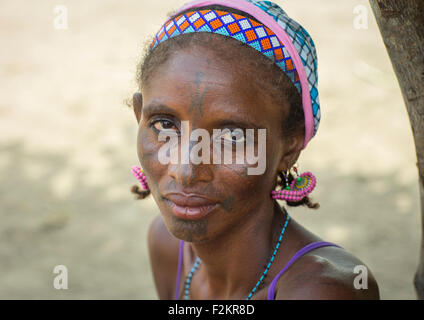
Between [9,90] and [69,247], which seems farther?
[9,90]

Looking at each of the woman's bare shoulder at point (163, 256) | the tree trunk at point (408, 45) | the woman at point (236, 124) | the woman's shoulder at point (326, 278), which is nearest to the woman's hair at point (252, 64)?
the woman at point (236, 124)

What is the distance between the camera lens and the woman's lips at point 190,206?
6.57ft

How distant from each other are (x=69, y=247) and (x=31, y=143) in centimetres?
185

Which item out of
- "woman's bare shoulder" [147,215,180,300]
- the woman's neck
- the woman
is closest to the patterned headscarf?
the woman

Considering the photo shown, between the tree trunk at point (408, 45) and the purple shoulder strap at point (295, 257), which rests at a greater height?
the tree trunk at point (408, 45)

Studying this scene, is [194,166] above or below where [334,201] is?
below

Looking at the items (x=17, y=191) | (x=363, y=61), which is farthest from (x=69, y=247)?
(x=363, y=61)

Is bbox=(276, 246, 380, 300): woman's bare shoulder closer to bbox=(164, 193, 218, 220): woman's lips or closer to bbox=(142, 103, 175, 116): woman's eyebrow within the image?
bbox=(164, 193, 218, 220): woman's lips

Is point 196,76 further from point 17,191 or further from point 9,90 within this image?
point 9,90

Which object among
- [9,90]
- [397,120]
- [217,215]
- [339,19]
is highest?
[339,19]

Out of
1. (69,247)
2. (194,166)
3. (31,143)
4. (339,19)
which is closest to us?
(194,166)

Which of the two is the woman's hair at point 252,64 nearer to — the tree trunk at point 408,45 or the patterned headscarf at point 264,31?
the patterned headscarf at point 264,31

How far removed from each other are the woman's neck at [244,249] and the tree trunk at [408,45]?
0.72m

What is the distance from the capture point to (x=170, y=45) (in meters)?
2.11
